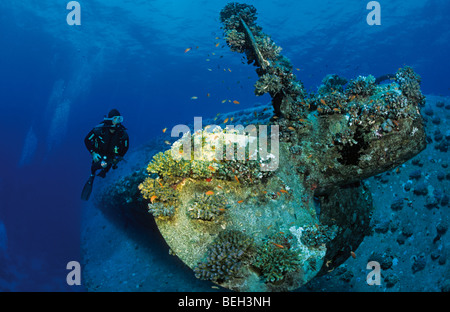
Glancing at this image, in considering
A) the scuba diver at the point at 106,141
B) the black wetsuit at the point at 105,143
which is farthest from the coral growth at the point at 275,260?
the black wetsuit at the point at 105,143

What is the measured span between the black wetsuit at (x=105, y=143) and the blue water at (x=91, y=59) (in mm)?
10759

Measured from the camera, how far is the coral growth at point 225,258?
14.6 ft

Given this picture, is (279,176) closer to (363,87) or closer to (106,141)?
(363,87)

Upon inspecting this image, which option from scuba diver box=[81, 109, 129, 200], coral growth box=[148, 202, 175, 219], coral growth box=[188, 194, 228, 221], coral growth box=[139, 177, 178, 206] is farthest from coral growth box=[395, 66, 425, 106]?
scuba diver box=[81, 109, 129, 200]

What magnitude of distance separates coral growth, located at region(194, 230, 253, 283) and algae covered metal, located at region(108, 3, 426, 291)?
2cm

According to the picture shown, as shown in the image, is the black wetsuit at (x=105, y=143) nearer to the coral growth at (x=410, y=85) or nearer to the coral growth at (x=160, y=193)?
the coral growth at (x=160, y=193)

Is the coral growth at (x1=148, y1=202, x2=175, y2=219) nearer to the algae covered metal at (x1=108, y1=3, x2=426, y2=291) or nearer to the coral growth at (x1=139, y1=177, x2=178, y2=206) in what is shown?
the algae covered metal at (x1=108, y1=3, x2=426, y2=291)

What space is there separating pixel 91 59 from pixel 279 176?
5776 centimetres

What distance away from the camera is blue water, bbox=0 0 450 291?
23.4 metres

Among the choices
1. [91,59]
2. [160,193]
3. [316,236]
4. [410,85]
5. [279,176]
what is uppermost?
[91,59]

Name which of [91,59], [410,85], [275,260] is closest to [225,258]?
[275,260]

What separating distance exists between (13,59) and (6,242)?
147ft

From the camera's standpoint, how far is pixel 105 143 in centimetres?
877

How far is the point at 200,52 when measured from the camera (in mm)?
49750
